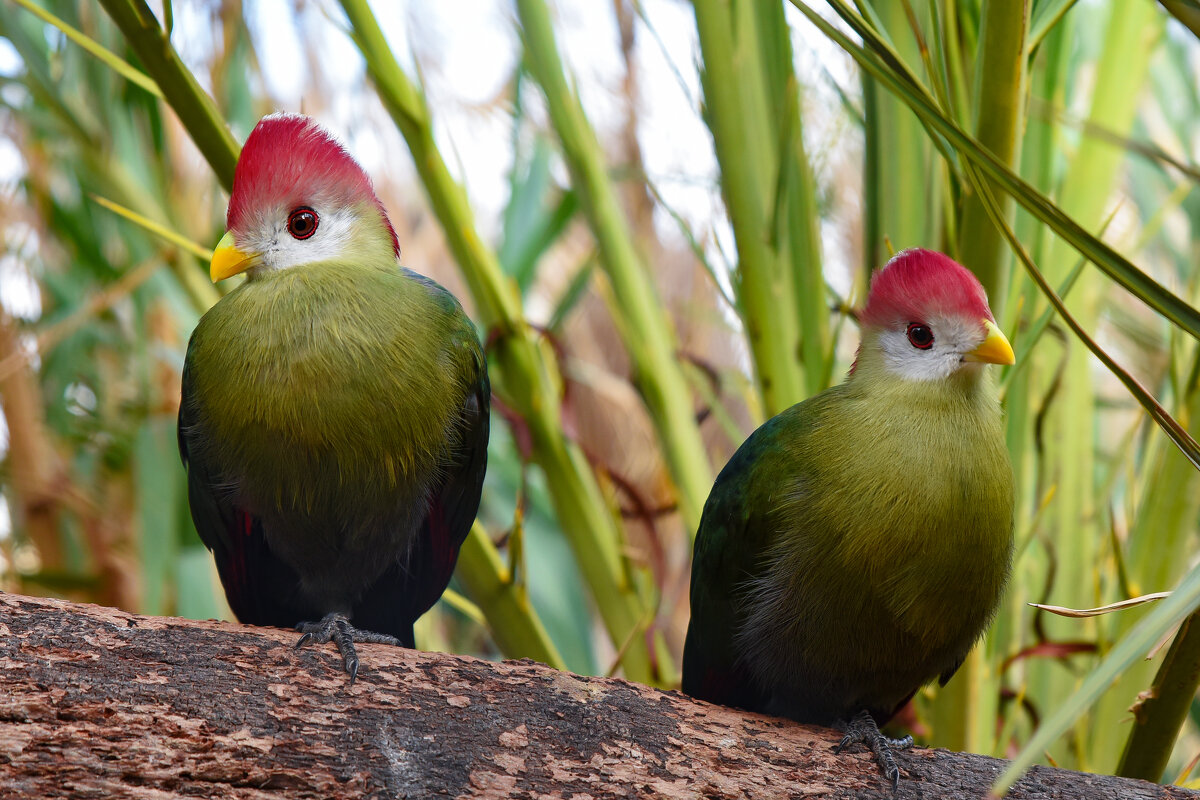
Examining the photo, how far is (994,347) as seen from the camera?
5.16 ft

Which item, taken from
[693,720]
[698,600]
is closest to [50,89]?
[698,600]

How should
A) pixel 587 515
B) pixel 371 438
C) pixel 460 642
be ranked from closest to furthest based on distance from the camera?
pixel 371 438
pixel 587 515
pixel 460 642

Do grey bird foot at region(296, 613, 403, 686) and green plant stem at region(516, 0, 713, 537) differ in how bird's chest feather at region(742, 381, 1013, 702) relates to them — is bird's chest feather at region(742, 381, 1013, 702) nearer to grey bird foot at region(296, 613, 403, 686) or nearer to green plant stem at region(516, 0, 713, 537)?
green plant stem at region(516, 0, 713, 537)

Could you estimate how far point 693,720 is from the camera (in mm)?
1478

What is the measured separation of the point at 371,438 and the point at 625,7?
283 centimetres

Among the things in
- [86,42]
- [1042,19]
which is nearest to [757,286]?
→ [1042,19]

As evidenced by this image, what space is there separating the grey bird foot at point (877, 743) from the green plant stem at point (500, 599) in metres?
0.60

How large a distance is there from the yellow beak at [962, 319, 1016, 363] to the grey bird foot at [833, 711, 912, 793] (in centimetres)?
63

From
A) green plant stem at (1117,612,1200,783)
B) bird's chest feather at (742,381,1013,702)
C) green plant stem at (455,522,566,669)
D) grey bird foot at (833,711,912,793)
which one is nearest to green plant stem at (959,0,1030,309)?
bird's chest feather at (742,381,1013,702)

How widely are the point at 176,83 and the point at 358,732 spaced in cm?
101

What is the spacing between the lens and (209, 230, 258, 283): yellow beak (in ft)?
5.47

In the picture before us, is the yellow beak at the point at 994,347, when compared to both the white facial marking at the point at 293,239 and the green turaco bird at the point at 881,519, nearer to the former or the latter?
the green turaco bird at the point at 881,519

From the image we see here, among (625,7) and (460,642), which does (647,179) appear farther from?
(460,642)

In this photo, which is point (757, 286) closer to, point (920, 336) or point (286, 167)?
point (920, 336)
